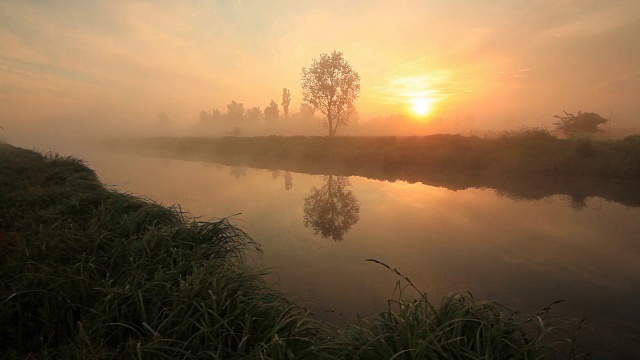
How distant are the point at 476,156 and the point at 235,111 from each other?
90.4 metres

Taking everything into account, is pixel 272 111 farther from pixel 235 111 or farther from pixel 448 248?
pixel 448 248

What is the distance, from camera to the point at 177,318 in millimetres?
3441

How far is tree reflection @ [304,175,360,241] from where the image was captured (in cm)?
1023

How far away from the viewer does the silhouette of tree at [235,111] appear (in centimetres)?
10086

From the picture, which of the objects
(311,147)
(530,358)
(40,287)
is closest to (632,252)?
(530,358)

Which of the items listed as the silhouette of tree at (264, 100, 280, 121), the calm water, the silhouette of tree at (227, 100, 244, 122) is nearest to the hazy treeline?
the calm water

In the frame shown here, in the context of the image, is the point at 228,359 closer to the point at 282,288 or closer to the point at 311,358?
the point at 311,358

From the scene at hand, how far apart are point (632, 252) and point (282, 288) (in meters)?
9.67

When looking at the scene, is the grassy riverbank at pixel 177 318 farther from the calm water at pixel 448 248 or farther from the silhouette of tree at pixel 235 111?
the silhouette of tree at pixel 235 111

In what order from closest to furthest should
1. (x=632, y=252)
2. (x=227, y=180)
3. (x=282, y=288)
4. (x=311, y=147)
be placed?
1. (x=282, y=288)
2. (x=632, y=252)
3. (x=227, y=180)
4. (x=311, y=147)

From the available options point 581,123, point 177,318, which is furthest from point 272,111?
point 177,318

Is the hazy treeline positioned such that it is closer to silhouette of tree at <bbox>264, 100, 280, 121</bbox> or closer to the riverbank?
the riverbank

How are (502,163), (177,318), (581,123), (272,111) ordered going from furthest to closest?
(272,111)
(581,123)
(502,163)
(177,318)

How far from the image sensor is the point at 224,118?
348 feet
